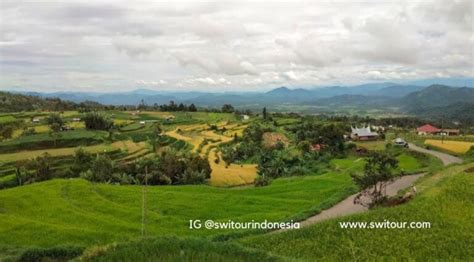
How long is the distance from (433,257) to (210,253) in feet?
21.5

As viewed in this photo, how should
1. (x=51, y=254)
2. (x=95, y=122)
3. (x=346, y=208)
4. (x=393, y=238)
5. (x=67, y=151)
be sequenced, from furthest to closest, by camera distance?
(x=95, y=122) → (x=67, y=151) → (x=346, y=208) → (x=393, y=238) → (x=51, y=254)

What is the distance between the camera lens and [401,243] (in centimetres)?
1437

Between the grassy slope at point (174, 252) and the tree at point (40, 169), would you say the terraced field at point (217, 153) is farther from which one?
the grassy slope at point (174, 252)

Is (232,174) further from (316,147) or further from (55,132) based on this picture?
(55,132)

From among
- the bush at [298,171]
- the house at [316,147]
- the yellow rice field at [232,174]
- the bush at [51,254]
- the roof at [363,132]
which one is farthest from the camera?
the roof at [363,132]

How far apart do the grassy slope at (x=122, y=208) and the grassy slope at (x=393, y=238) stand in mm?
3947

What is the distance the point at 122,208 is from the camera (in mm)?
23703

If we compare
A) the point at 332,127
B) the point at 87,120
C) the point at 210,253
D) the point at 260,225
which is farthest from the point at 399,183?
the point at 87,120

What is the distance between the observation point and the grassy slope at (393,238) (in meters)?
13.7

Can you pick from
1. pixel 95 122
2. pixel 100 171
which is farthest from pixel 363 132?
pixel 100 171

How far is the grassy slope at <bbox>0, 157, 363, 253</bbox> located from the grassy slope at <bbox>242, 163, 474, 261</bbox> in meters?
3.95

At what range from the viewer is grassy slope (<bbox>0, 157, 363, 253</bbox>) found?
61.4 ft

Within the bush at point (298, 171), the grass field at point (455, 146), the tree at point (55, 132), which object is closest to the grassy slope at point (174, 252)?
the bush at point (298, 171)

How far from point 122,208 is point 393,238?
13714 millimetres
